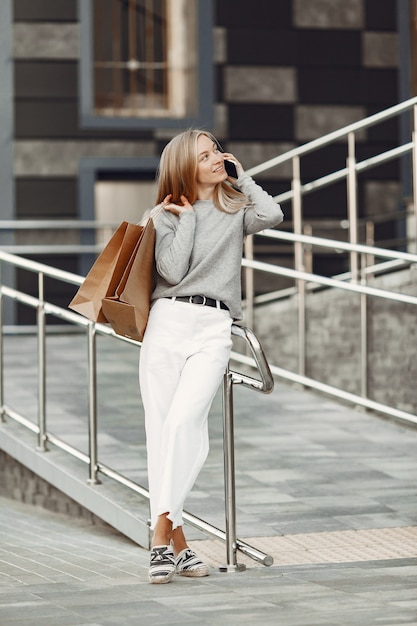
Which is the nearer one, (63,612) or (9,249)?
(63,612)

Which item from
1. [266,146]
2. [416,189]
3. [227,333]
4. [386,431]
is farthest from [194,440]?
[266,146]

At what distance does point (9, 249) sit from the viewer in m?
13.0

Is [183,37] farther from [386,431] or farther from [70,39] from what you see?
[386,431]

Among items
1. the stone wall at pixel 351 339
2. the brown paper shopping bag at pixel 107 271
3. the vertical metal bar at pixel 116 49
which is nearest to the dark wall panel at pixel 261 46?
the vertical metal bar at pixel 116 49

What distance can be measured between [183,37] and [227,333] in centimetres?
952

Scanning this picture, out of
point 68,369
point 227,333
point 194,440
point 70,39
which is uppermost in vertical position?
point 70,39

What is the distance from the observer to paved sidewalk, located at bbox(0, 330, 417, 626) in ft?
12.9

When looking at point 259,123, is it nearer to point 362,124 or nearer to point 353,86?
point 353,86

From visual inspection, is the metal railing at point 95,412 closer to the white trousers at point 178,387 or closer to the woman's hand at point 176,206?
the white trousers at point 178,387

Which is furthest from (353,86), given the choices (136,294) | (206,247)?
(136,294)

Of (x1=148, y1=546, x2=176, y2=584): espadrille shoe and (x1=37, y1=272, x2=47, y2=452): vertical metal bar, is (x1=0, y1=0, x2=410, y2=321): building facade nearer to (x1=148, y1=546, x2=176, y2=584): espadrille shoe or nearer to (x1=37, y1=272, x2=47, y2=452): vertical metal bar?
(x1=37, y1=272, x2=47, y2=452): vertical metal bar

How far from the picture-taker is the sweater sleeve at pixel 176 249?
14.6 feet

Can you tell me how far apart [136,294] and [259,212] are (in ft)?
1.65

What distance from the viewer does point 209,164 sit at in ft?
15.0
